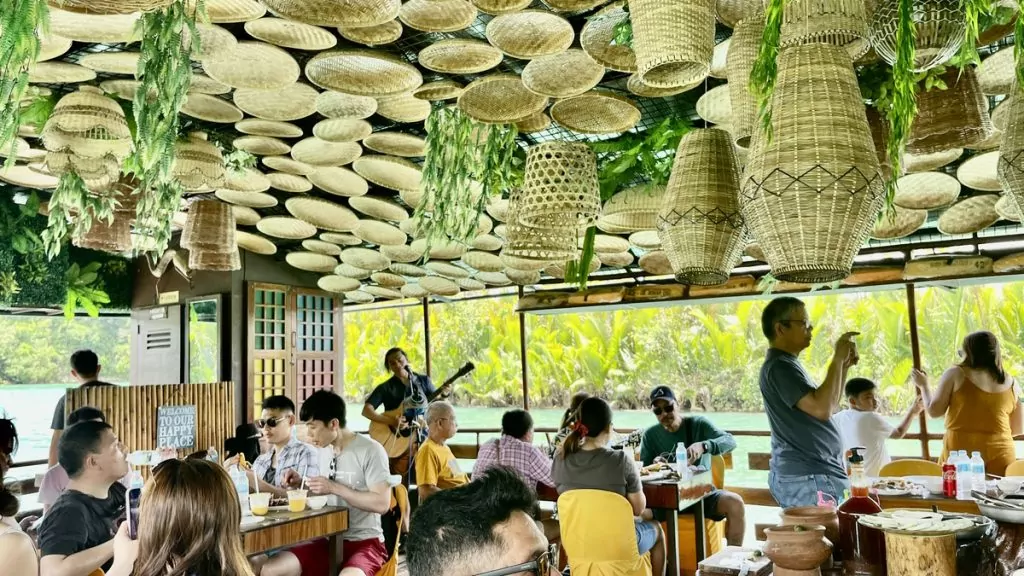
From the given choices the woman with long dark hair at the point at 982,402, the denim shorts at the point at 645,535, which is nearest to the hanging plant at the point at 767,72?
the denim shorts at the point at 645,535

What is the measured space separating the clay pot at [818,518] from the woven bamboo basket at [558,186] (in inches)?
54.1

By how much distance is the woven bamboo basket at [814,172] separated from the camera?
1.58 m

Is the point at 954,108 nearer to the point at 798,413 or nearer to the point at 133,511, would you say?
the point at 798,413

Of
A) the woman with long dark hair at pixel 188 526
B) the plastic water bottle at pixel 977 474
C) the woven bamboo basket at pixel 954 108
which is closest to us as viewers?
the woman with long dark hair at pixel 188 526

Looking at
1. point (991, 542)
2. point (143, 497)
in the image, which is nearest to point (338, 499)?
point (143, 497)

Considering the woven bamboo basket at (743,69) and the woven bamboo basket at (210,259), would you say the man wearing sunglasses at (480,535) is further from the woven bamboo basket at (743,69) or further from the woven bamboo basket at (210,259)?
the woven bamboo basket at (210,259)

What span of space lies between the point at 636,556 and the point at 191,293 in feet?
21.5

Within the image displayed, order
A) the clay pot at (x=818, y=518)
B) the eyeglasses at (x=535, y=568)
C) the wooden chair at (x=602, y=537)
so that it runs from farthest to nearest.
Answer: the wooden chair at (x=602, y=537)
the clay pot at (x=818, y=518)
the eyeglasses at (x=535, y=568)

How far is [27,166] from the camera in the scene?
5.40m

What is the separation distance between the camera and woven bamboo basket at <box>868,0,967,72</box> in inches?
74.5

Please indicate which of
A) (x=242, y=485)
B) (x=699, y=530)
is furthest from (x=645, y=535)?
(x=242, y=485)

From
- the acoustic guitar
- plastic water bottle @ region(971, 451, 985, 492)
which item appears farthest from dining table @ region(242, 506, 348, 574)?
the acoustic guitar

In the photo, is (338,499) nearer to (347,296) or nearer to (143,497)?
(143,497)

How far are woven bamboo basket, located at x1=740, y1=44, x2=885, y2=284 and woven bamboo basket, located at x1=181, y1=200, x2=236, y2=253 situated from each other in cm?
455
